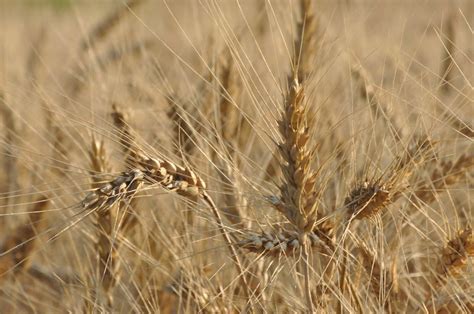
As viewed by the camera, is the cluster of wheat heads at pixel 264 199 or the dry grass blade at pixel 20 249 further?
the dry grass blade at pixel 20 249

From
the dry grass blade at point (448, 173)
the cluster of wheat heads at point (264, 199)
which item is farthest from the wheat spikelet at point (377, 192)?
the dry grass blade at point (448, 173)

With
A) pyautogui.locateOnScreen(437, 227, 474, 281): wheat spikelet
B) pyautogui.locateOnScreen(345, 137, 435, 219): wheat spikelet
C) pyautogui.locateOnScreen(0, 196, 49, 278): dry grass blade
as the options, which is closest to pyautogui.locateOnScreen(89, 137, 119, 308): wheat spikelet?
pyautogui.locateOnScreen(0, 196, 49, 278): dry grass blade

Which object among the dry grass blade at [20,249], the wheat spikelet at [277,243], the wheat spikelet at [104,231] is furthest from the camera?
the dry grass blade at [20,249]

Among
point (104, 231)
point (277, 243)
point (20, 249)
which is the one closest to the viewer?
point (277, 243)

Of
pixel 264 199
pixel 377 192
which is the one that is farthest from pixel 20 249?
pixel 377 192

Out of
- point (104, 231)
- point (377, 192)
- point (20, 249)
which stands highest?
point (377, 192)

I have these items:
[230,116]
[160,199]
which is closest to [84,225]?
[160,199]

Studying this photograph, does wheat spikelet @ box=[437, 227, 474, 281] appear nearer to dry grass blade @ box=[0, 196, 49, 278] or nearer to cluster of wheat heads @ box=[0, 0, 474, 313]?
cluster of wheat heads @ box=[0, 0, 474, 313]

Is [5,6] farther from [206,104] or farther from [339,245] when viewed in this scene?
[339,245]

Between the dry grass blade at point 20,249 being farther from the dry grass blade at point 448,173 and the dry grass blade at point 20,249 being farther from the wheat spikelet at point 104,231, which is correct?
the dry grass blade at point 448,173

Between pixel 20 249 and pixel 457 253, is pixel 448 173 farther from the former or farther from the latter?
pixel 20 249

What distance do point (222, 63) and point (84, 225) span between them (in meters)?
0.51

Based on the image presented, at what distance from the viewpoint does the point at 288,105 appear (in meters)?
1.29

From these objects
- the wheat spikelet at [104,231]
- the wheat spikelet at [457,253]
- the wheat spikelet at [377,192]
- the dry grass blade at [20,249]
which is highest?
the wheat spikelet at [377,192]
